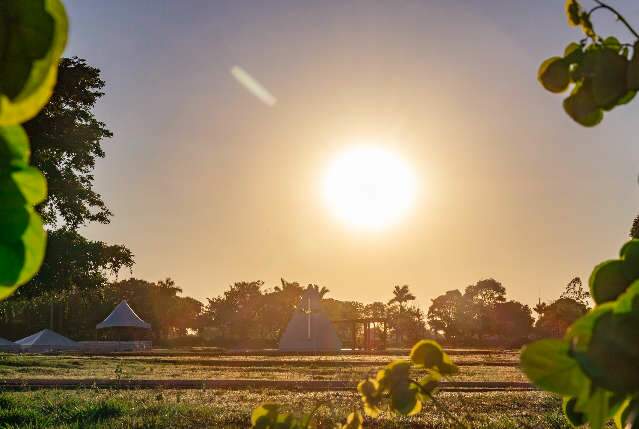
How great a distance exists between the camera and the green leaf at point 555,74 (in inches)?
33.1

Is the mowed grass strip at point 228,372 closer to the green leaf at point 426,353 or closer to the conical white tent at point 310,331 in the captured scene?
the green leaf at point 426,353

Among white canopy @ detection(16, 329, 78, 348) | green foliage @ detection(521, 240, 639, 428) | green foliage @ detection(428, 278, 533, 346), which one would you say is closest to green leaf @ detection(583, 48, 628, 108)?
green foliage @ detection(521, 240, 639, 428)

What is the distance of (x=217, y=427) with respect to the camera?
566cm

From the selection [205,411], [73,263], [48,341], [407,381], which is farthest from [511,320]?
[407,381]

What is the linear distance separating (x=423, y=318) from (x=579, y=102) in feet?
282

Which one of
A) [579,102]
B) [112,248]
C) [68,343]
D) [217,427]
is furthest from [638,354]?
[68,343]

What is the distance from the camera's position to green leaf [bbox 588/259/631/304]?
2.09ft

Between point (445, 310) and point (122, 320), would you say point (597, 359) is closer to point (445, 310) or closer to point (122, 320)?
point (122, 320)

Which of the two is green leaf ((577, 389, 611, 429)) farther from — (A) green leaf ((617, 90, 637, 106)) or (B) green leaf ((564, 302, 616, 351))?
(A) green leaf ((617, 90, 637, 106))

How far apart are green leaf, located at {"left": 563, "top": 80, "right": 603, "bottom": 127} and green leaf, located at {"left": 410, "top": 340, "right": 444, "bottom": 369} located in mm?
343

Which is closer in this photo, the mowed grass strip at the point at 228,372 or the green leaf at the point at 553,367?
the green leaf at the point at 553,367

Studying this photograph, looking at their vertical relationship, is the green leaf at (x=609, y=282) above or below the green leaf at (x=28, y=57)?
below

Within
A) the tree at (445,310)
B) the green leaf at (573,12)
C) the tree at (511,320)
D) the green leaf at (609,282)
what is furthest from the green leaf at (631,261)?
the tree at (445,310)

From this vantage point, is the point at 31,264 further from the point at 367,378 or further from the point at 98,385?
the point at 98,385
